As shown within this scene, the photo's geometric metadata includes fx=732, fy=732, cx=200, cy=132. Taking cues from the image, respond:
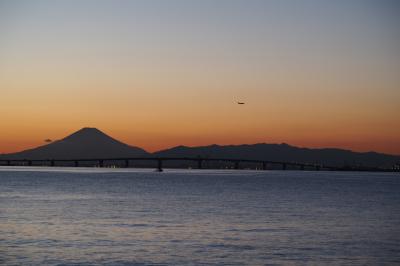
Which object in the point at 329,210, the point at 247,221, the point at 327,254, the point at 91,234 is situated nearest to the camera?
the point at 327,254

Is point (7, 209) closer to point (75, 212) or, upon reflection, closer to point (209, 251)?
point (75, 212)

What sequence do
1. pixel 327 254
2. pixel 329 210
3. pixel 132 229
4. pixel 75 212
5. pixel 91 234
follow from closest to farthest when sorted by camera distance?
pixel 327 254
pixel 91 234
pixel 132 229
pixel 75 212
pixel 329 210

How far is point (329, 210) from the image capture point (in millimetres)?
65188

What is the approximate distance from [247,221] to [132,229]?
1002 centimetres

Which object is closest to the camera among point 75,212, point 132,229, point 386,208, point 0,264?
point 0,264

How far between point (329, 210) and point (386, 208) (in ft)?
24.9

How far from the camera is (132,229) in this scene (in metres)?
43.7

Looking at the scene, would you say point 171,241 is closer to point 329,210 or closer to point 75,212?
point 75,212

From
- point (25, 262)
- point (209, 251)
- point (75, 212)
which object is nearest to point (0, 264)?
point (25, 262)

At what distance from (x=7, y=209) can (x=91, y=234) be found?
21.0m

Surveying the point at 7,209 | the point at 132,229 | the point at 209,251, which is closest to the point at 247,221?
the point at 132,229

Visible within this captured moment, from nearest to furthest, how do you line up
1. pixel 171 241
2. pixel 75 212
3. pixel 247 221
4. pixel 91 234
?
pixel 171 241, pixel 91 234, pixel 247 221, pixel 75 212

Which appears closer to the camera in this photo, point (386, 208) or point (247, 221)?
point (247, 221)

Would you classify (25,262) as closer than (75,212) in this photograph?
Yes
